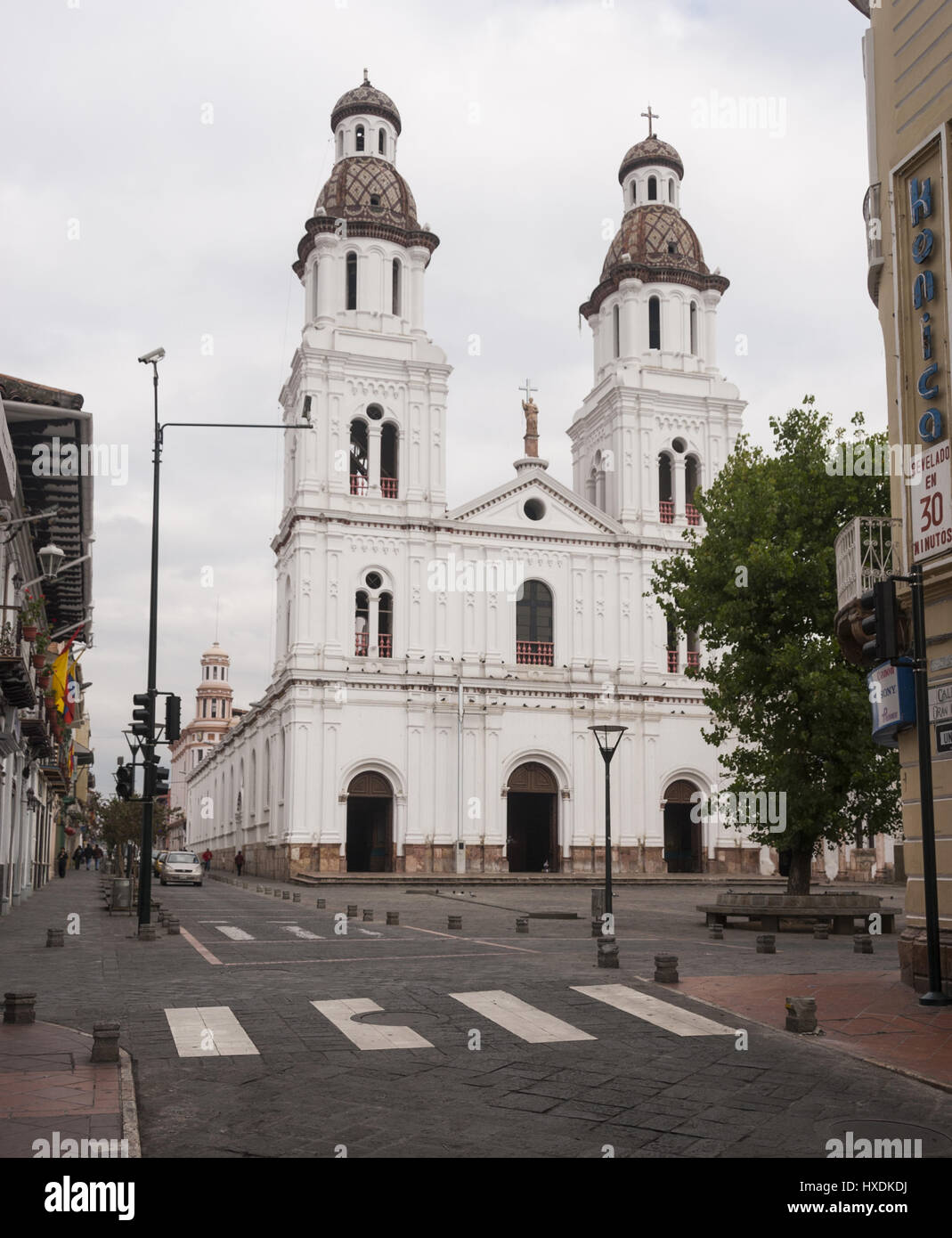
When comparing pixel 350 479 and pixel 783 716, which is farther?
pixel 350 479

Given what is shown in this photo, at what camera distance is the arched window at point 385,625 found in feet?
162

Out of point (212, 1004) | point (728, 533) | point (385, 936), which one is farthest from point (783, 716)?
point (212, 1004)

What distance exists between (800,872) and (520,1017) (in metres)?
14.2

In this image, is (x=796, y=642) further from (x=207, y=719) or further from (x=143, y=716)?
(x=207, y=719)

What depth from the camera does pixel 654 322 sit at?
5478 centimetres

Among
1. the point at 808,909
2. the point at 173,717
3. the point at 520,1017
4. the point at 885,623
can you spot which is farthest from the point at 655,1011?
the point at 808,909

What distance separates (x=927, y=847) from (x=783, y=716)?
11.4m

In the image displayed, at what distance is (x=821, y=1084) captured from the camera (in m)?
8.66

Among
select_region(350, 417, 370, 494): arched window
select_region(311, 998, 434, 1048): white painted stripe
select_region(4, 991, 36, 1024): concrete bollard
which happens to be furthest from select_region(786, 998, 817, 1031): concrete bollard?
select_region(350, 417, 370, 494): arched window

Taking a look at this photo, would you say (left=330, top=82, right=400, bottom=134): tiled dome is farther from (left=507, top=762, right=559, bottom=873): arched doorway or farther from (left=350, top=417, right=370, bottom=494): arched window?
(left=507, top=762, right=559, bottom=873): arched doorway

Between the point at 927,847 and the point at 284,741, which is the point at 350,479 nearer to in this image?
the point at 284,741

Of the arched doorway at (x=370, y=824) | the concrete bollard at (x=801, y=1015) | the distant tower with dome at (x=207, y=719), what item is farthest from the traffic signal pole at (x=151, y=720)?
the distant tower with dome at (x=207, y=719)

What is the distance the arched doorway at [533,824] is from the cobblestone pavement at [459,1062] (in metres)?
31.6
